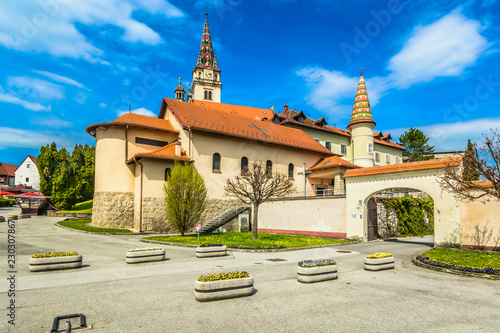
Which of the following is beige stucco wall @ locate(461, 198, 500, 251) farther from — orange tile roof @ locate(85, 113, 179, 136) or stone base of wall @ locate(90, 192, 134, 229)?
stone base of wall @ locate(90, 192, 134, 229)

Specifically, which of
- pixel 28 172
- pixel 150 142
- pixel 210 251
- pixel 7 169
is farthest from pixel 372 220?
pixel 7 169

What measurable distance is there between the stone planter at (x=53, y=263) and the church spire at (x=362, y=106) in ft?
137

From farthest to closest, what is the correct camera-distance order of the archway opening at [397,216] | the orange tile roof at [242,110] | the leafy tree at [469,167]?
the orange tile roof at [242,110]
the archway opening at [397,216]
the leafy tree at [469,167]

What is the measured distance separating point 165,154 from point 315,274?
2041 centimetres

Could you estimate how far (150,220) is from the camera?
26.0m

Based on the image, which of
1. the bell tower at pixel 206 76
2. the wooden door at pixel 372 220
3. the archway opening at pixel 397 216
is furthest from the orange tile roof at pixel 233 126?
the bell tower at pixel 206 76

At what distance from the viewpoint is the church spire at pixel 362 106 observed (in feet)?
145

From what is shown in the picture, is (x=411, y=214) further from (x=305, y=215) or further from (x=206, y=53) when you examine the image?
(x=206, y=53)

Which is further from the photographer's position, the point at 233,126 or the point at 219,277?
the point at 233,126

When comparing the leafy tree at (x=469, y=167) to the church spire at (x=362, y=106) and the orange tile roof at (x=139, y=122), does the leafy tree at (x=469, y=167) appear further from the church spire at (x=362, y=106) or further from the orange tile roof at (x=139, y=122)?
the church spire at (x=362, y=106)

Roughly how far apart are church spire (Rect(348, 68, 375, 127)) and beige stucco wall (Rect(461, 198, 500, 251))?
30102 millimetres

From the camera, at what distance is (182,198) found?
71.8 ft

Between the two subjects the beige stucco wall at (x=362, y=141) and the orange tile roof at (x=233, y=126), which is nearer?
the orange tile roof at (x=233, y=126)

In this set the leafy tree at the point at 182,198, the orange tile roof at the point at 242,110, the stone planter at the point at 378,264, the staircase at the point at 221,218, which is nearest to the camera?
the stone planter at the point at 378,264
